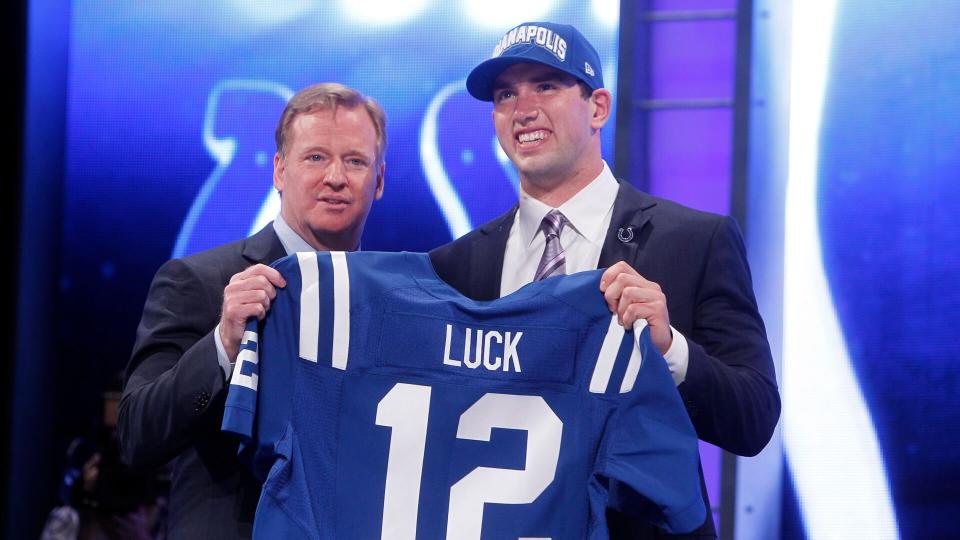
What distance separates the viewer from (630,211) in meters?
2.11

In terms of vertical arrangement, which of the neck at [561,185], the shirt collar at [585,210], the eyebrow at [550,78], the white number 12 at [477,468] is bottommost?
the white number 12 at [477,468]

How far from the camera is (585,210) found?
7.10 ft

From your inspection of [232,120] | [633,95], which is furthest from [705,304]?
[232,120]

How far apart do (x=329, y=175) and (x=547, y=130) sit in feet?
1.49

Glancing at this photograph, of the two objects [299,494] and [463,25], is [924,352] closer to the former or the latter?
[463,25]

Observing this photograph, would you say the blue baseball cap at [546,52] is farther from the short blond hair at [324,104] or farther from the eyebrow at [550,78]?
the short blond hair at [324,104]

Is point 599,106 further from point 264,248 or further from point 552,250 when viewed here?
point 264,248

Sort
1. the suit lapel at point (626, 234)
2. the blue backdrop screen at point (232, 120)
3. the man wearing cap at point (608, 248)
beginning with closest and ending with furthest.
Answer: the man wearing cap at point (608, 248) → the suit lapel at point (626, 234) → the blue backdrop screen at point (232, 120)

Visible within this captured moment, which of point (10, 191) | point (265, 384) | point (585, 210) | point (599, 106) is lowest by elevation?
point (265, 384)

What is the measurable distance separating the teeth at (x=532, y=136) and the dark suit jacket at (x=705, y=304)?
0.19 meters

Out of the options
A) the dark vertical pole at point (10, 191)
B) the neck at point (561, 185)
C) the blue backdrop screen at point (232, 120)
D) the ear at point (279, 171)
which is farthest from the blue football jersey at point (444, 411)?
the dark vertical pole at point (10, 191)

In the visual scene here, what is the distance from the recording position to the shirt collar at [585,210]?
2145 millimetres

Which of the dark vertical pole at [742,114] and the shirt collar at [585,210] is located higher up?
the dark vertical pole at [742,114]

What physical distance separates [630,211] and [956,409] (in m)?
1.87
